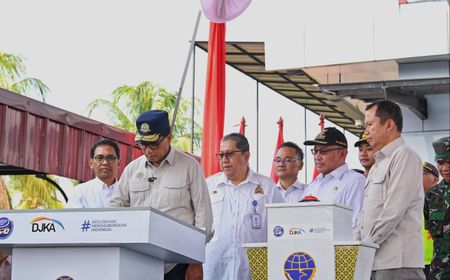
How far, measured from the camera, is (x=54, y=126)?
34.5ft

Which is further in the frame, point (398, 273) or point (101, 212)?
point (398, 273)

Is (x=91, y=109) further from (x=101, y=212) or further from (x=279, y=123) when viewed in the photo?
(x=101, y=212)

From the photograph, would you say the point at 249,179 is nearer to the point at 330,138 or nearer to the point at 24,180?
the point at 330,138

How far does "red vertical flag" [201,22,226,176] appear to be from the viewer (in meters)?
10.2

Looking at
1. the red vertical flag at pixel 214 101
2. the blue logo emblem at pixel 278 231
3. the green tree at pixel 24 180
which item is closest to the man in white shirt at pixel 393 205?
the blue logo emblem at pixel 278 231

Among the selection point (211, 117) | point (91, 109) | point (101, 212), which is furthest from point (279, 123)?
point (91, 109)

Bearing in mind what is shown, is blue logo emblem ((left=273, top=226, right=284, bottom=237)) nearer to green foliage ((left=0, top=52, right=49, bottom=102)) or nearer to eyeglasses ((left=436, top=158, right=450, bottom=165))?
eyeglasses ((left=436, top=158, right=450, bottom=165))

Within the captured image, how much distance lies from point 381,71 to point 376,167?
6.86 metres

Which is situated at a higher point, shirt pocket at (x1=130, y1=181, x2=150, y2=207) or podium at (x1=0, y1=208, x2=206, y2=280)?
shirt pocket at (x1=130, y1=181, x2=150, y2=207)

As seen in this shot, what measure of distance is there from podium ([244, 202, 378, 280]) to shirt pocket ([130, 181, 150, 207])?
3.36 ft

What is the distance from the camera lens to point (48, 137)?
10.4 m

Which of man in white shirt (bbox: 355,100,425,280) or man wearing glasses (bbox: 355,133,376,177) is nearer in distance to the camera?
man in white shirt (bbox: 355,100,425,280)

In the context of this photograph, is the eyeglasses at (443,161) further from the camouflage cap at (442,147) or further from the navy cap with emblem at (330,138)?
the navy cap with emblem at (330,138)

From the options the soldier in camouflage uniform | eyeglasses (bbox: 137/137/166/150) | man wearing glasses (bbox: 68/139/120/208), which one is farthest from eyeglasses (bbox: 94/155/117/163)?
the soldier in camouflage uniform
